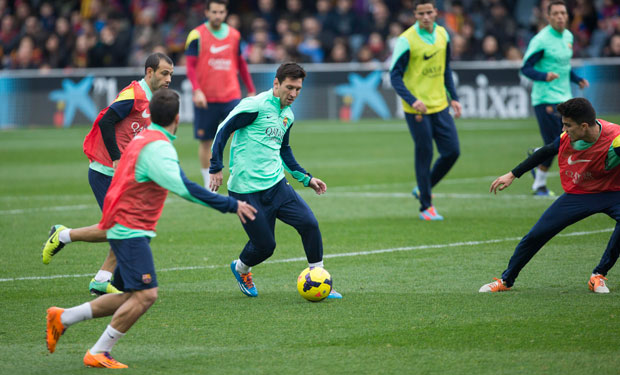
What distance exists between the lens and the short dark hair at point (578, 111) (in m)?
6.93

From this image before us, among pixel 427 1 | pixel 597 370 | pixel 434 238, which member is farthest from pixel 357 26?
pixel 597 370

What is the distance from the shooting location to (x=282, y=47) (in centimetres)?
2903

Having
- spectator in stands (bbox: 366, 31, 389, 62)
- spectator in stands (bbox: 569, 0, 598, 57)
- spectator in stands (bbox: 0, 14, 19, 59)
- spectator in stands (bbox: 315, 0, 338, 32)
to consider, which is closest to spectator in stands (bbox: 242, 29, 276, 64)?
spectator in stands (bbox: 315, 0, 338, 32)

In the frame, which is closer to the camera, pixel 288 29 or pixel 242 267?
pixel 242 267

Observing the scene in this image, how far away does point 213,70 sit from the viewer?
539 inches

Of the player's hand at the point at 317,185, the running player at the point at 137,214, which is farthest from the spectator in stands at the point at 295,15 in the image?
the running player at the point at 137,214

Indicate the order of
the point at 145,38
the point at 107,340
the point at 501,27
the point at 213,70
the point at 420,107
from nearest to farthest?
the point at 107,340 → the point at 420,107 → the point at 213,70 → the point at 501,27 → the point at 145,38

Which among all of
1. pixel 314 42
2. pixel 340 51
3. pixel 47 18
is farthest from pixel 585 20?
pixel 47 18

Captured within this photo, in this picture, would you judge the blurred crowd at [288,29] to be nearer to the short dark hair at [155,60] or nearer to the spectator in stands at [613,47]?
the spectator in stands at [613,47]

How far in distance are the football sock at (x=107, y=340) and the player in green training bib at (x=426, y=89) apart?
6.48m

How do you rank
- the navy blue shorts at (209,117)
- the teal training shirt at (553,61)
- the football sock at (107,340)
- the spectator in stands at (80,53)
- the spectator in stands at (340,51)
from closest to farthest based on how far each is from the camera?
the football sock at (107,340) → the teal training shirt at (553,61) → the navy blue shorts at (209,117) → the spectator in stands at (340,51) → the spectator in stands at (80,53)

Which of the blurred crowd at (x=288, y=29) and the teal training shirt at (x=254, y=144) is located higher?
the teal training shirt at (x=254, y=144)

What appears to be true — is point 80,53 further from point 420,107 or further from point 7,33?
point 420,107

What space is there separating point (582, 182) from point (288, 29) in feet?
76.7
